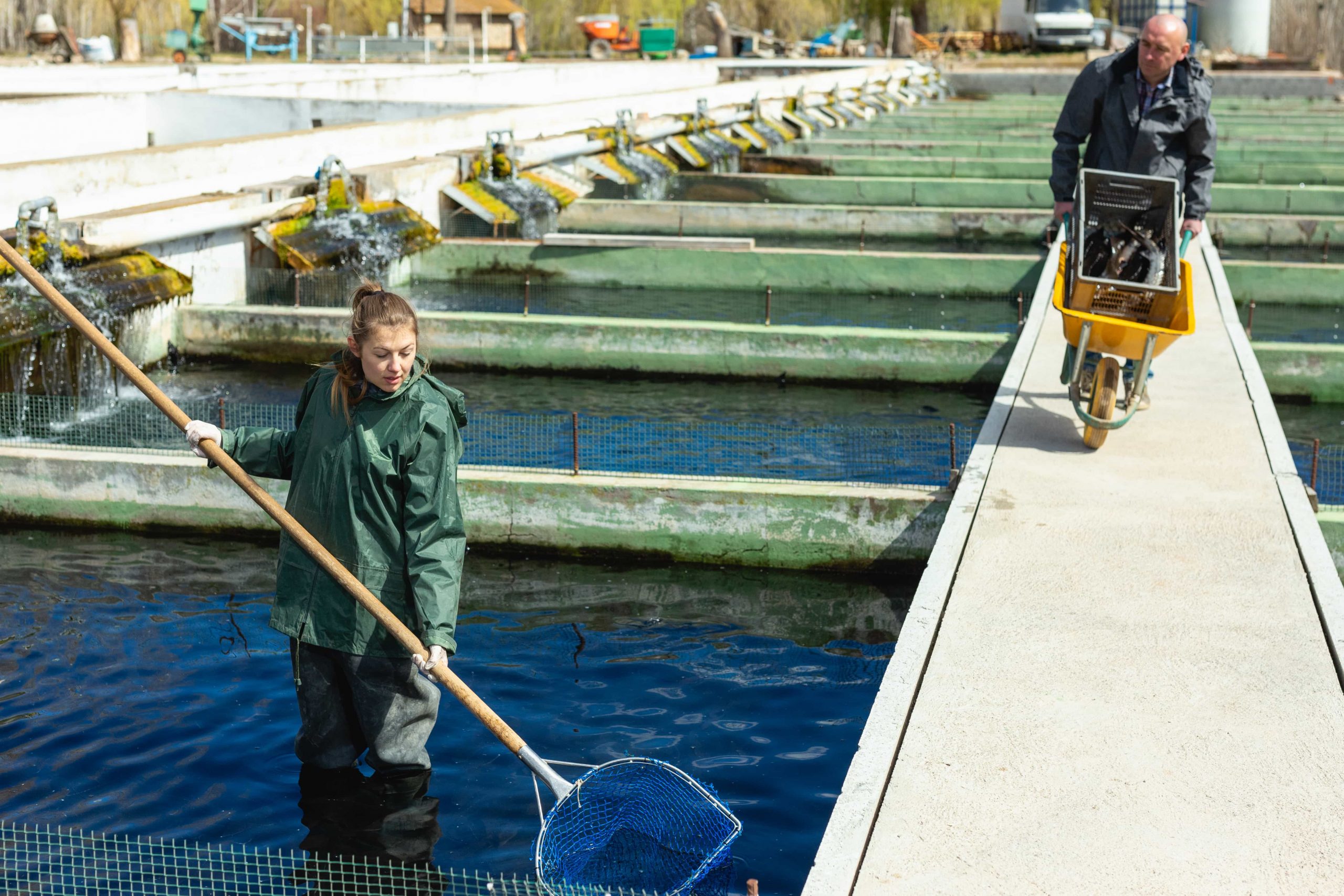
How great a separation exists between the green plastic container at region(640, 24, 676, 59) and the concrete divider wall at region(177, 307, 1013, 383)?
4186 cm

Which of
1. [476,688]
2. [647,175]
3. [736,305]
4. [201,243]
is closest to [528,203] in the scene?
[736,305]

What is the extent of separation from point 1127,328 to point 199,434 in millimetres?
4523

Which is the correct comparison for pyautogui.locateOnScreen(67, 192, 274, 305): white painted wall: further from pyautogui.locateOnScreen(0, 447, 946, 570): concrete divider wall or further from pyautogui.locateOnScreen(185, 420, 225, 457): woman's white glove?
pyautogui.locateOnScreen(185, 420, 225, 457): woman's white glove

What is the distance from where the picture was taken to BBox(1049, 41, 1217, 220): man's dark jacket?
7.42 metres

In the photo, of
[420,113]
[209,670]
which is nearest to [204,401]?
[209,670]

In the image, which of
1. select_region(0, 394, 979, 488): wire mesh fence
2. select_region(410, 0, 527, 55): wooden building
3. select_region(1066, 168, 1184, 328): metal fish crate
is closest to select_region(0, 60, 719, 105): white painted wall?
select_region(410, 0, 527, 55): wooden building

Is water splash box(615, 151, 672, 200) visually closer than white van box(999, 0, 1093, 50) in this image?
Yes

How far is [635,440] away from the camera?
31.3ft

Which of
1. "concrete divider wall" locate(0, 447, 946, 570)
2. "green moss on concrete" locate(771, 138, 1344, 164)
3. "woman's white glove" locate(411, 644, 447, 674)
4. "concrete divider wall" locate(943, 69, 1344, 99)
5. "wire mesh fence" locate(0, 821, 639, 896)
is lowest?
"wire mesh fence" locate(0, 821, 639, 896)

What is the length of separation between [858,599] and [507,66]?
31534 millimetres

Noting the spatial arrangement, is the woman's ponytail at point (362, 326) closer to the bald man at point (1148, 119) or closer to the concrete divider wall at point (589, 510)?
the concrete divider wall at point (589, 510)

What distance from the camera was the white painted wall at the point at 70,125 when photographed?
60.9 feet

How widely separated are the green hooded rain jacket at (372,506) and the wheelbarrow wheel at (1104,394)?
3679 millimetres

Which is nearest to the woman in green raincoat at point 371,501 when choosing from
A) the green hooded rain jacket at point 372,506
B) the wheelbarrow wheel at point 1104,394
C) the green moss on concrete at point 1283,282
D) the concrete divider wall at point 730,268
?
the green hooded rain jacket at point 372,506
